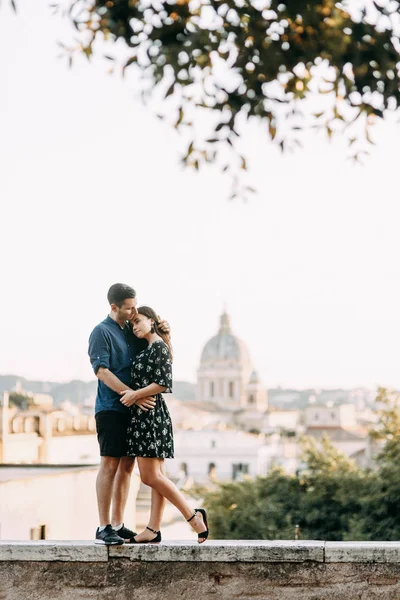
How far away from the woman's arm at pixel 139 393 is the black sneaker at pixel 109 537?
0.72 m

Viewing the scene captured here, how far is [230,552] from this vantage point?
6.07 m

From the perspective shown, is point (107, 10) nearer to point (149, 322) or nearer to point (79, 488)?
point (149, 322)

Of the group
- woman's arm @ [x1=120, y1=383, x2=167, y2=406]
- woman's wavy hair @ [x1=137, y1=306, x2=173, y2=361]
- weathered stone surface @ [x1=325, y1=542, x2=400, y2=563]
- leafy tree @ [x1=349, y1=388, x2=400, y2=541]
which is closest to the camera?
weathered stone surface @ [x1=325, y1=542, x2=400, y2=563]

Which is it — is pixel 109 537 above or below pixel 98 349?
below

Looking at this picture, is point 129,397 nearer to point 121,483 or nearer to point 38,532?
point 121,483

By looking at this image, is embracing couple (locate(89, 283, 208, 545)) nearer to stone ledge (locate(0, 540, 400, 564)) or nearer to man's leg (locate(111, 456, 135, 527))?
man's leg (locate(111, 456, 135, 527))

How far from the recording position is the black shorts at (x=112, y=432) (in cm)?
636

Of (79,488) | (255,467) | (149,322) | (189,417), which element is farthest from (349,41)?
(189,417)

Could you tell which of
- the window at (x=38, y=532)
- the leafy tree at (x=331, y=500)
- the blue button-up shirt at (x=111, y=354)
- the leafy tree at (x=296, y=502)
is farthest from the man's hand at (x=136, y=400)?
the leafy tree at (x=296, y=502)

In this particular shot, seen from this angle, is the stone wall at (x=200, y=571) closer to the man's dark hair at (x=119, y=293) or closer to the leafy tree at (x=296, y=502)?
the man's dark hair at (x=119, y=293)

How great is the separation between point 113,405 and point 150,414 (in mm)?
224

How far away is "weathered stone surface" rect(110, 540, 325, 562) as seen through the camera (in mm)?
6062

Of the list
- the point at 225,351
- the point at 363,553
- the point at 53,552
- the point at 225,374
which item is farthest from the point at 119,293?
the point at 225,351

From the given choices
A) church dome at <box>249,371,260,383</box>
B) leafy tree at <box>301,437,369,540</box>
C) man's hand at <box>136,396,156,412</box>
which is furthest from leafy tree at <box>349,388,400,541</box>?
church dome at <box>249,371,260,383</box>
